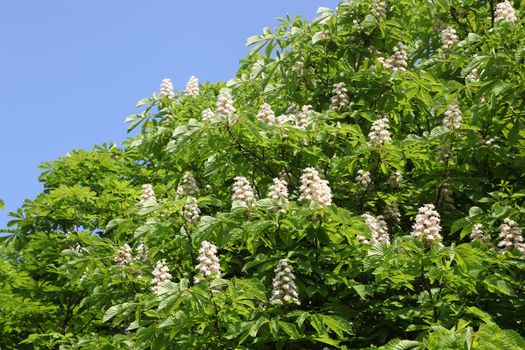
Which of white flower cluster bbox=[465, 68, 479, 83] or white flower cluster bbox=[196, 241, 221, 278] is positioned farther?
white flower cluster bbox=[465, 68, 479, 83]

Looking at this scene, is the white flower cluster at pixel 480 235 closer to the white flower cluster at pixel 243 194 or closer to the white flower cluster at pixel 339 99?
the white flower cluster at pixel 243 194

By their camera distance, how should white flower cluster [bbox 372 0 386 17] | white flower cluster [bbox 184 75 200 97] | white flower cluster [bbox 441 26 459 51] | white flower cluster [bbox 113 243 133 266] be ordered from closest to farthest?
white flower cluster [bbox 113 243 133 266], white flower cluster [bbox 372 0 386 17], white flower cluster [bbox 441 26 459 51], white flower cluster [bbox 184 75 200 97]

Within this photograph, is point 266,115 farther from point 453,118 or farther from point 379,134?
point 453,118

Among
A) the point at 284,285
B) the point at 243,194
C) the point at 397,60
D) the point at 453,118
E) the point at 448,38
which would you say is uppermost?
the point at 448,38

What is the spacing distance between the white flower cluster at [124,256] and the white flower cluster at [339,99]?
3069 millimetres

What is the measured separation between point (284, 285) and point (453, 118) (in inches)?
120

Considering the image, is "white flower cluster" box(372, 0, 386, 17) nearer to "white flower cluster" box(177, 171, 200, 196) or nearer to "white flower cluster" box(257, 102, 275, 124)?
"white flower cluster" box(257, 102, 275, 124)

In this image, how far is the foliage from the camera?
7.18 meters

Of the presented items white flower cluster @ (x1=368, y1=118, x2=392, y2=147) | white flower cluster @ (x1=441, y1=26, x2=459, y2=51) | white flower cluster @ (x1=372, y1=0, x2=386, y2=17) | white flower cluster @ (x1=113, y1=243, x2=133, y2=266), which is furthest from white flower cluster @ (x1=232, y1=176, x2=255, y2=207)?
white flower cluster @ (x1=441, y1=26, x2=459, y2=51)

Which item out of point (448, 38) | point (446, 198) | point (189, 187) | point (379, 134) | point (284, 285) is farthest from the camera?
point (448, 38)

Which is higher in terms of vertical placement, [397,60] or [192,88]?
[192,88]

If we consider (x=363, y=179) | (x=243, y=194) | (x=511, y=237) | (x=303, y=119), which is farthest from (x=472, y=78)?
(x=243, y=194)

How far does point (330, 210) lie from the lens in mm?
7281

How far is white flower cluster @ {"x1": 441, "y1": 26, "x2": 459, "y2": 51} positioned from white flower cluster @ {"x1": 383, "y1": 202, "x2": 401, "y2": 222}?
279 cm
